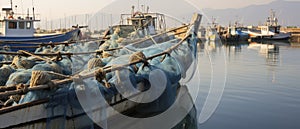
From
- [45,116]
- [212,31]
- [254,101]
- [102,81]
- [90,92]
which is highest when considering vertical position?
[212,31]

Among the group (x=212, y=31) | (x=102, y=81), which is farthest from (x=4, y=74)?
(x=212, y=31)

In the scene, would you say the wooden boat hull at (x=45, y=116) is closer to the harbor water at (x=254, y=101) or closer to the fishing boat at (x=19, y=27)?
the harbor water at (x=254, y=101)

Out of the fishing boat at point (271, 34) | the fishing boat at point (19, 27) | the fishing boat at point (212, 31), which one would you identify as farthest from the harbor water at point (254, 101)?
the fishing boat at point (271, 34)

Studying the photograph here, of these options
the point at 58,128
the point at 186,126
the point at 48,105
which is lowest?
the point at 186,126

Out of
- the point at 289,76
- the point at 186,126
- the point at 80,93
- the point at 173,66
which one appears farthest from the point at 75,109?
the point at 289,76

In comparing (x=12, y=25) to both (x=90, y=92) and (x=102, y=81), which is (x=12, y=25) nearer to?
(x=102, y=81)

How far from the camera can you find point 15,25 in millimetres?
21484

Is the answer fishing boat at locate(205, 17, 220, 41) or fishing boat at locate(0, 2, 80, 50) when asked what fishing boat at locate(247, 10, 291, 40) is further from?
fishing boat at locate(0, 2, 80, 50)

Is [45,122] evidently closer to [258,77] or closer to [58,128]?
[58,128]

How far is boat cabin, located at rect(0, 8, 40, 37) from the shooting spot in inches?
830

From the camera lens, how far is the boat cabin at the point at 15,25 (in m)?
21.1

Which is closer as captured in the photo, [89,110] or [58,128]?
[58,128]

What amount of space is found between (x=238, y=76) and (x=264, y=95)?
4713 mm

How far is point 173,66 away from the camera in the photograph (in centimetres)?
802
